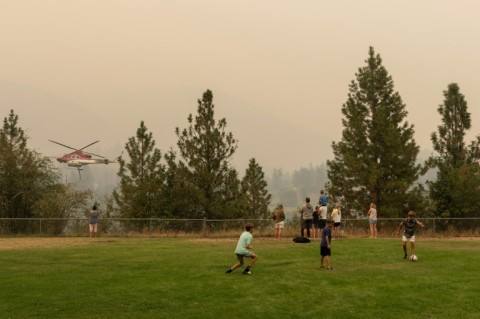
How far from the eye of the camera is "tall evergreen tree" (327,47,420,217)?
42.6 m

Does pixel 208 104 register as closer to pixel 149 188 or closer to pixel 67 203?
pixel 149 188

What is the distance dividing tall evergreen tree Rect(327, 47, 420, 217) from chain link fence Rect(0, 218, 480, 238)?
9.23 metres

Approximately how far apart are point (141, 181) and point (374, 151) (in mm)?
22406

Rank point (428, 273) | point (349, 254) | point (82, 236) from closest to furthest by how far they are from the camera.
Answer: point (428, 273) → point (349, 254) → point (82, 236)

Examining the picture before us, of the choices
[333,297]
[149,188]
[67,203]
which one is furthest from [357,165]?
[333,297]

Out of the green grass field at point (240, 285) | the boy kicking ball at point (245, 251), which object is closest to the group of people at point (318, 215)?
the green grass field at point (240, 285)

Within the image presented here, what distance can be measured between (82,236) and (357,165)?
2490 centimetres

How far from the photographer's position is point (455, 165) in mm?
48875

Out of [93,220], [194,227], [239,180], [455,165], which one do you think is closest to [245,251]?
[194,227]

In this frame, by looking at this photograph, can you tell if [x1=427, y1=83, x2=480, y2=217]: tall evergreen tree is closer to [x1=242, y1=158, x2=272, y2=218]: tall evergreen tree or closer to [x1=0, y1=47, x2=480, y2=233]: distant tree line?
[x1=0, y1=47, x2=480, y2=233]: distant tree line

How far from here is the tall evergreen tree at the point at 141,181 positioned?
1706 inches

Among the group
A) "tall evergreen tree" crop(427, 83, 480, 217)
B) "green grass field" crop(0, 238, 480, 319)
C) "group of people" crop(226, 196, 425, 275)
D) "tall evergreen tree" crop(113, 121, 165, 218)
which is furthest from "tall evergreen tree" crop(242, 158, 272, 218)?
"green grass field" crop(0, 238, 480, 319)

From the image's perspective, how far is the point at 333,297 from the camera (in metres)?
12.7

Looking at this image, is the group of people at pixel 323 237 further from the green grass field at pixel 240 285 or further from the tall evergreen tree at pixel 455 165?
the tall evergreen tree at pixel 455 165
